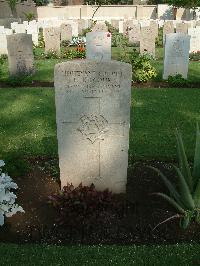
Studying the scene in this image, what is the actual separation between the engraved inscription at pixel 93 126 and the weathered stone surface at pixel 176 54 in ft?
22.3

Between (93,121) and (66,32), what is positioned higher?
(66,32)

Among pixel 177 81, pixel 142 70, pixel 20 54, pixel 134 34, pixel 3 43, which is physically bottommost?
pixel 177 81

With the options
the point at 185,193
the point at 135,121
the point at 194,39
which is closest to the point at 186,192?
the point at 185,193

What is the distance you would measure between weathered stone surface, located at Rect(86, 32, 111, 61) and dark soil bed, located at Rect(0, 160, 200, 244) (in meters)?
7.57

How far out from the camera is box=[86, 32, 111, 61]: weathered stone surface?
1154 cm

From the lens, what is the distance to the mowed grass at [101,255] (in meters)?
3.53

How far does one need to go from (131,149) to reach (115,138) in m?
1.80

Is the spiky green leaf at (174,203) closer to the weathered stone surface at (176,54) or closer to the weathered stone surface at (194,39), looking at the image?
the weathered stone surface at (176,54)

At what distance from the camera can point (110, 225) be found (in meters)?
4.11

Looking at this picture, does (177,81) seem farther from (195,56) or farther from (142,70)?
(195,56)

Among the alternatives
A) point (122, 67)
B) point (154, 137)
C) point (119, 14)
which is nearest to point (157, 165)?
point (154, 137)

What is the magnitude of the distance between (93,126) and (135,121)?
10.8 ft

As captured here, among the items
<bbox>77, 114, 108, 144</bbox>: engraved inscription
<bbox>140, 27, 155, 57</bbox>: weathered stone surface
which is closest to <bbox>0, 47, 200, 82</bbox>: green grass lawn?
<bbox>140, 27, 155, 57</bbox>: weathered stone surface

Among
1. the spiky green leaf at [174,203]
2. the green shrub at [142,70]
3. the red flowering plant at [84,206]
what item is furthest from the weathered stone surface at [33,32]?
the spiky green leaf at [174,203]
